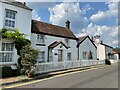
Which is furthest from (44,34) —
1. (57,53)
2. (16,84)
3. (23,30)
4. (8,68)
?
(16,84)

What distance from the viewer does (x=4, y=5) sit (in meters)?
16.5

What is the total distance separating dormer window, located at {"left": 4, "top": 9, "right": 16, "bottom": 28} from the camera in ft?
54.6

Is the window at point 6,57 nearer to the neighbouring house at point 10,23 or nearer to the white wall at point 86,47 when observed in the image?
the neighbouring house at point 10,23

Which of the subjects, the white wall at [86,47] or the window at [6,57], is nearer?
the window at [6,57]

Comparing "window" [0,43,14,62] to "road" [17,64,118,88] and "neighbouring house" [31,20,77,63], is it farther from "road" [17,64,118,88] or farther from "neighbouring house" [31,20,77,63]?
"road" [17,64,118,88]

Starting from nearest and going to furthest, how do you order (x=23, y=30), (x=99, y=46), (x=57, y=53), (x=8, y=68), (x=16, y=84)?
(x=16, y=84) → (x=8, y=68) → (x=23, y=30) → (x=57, y=53) → (x=99, y=46)

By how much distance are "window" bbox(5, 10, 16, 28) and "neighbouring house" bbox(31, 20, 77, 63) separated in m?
4.46

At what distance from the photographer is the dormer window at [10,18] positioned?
16.6m

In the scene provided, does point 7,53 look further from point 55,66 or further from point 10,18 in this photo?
point 55,66

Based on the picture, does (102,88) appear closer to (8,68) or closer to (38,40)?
(8,68)

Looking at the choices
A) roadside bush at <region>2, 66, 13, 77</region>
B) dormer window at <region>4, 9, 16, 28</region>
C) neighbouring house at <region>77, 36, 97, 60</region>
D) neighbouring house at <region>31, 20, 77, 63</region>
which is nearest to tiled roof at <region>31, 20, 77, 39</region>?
neighbouring house at <region>31, 20, 77, 63</region>

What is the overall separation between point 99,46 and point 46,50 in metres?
32.8

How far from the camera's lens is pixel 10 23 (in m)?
17.0

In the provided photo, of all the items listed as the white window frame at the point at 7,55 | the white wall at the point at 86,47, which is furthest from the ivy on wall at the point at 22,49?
the white wall at the point at 86,47
